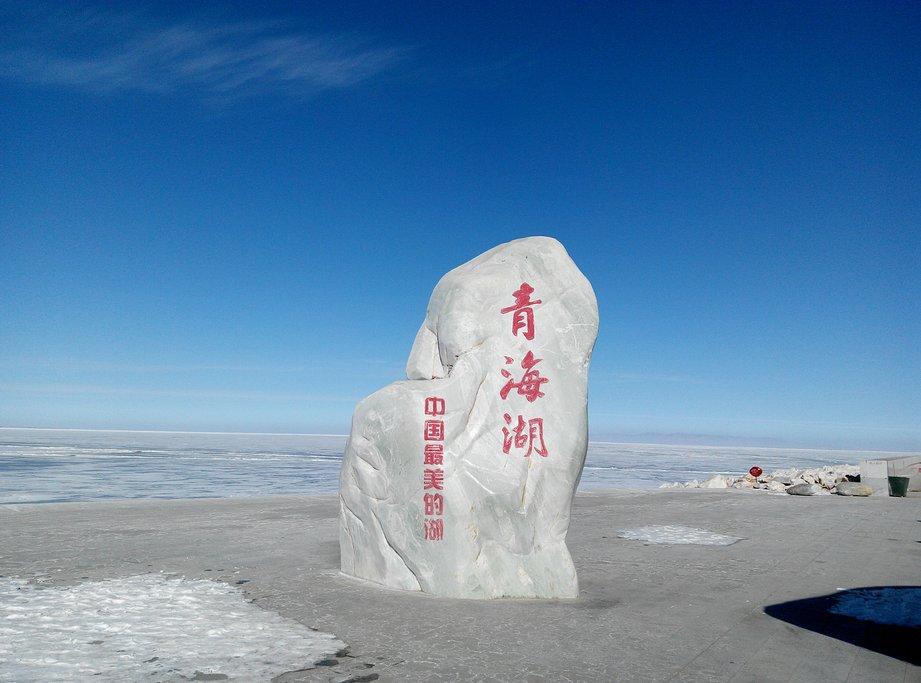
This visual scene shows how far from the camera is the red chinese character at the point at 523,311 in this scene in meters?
8.20

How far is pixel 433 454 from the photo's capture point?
7633mm

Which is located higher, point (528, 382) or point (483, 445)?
point (528, 382)

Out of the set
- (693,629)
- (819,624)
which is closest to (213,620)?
(693,629)

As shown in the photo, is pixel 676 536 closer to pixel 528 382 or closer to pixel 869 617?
pixel 869 617

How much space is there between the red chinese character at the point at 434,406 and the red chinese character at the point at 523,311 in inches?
49.4

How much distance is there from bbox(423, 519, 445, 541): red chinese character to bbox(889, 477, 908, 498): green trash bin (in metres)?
20.6

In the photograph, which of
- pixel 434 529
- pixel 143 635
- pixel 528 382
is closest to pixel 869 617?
pixel 528 382

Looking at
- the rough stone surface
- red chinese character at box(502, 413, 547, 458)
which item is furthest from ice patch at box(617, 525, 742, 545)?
the rough stone surface

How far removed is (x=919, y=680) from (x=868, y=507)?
594 inches

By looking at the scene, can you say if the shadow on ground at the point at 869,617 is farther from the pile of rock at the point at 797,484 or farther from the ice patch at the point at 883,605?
the pile of rock at the point at 797,484

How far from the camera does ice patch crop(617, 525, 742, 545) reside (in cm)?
1187

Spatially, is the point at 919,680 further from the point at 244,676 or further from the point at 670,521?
the point at 670,521

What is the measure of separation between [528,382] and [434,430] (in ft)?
4.22

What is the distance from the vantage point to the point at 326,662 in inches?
210
